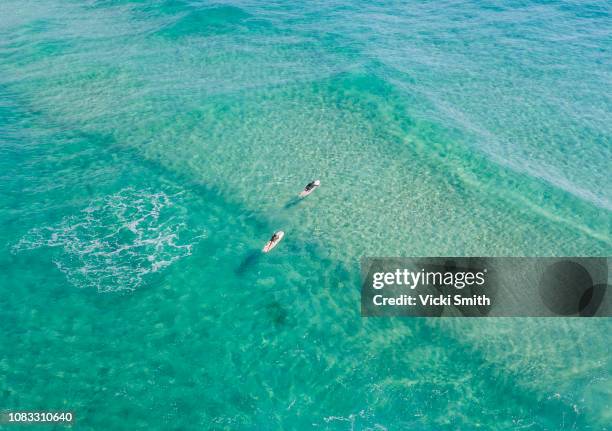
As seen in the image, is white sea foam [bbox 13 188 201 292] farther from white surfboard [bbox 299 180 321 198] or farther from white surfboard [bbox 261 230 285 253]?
white surfboard [bbox 299 180 321 198]

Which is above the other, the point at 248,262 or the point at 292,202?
the point at 292,202

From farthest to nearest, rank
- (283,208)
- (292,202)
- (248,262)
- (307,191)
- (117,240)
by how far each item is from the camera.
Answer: (307,191) < (292,202) < (283,208) < (117,240) < (248,262)

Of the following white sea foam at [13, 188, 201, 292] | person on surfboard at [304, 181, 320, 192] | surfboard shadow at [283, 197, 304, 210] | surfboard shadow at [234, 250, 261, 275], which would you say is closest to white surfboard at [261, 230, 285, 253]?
surfboard shadow at [234, 250, 261, 275]

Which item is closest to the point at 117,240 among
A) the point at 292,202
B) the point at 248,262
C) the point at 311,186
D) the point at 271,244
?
the point at 248,262

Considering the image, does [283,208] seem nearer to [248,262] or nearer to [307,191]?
[307,191]

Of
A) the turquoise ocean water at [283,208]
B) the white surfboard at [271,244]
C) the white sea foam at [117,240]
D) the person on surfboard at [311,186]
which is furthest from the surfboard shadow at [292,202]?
the white sea foam at [117,240]

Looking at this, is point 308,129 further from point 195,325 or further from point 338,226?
point 195,325
